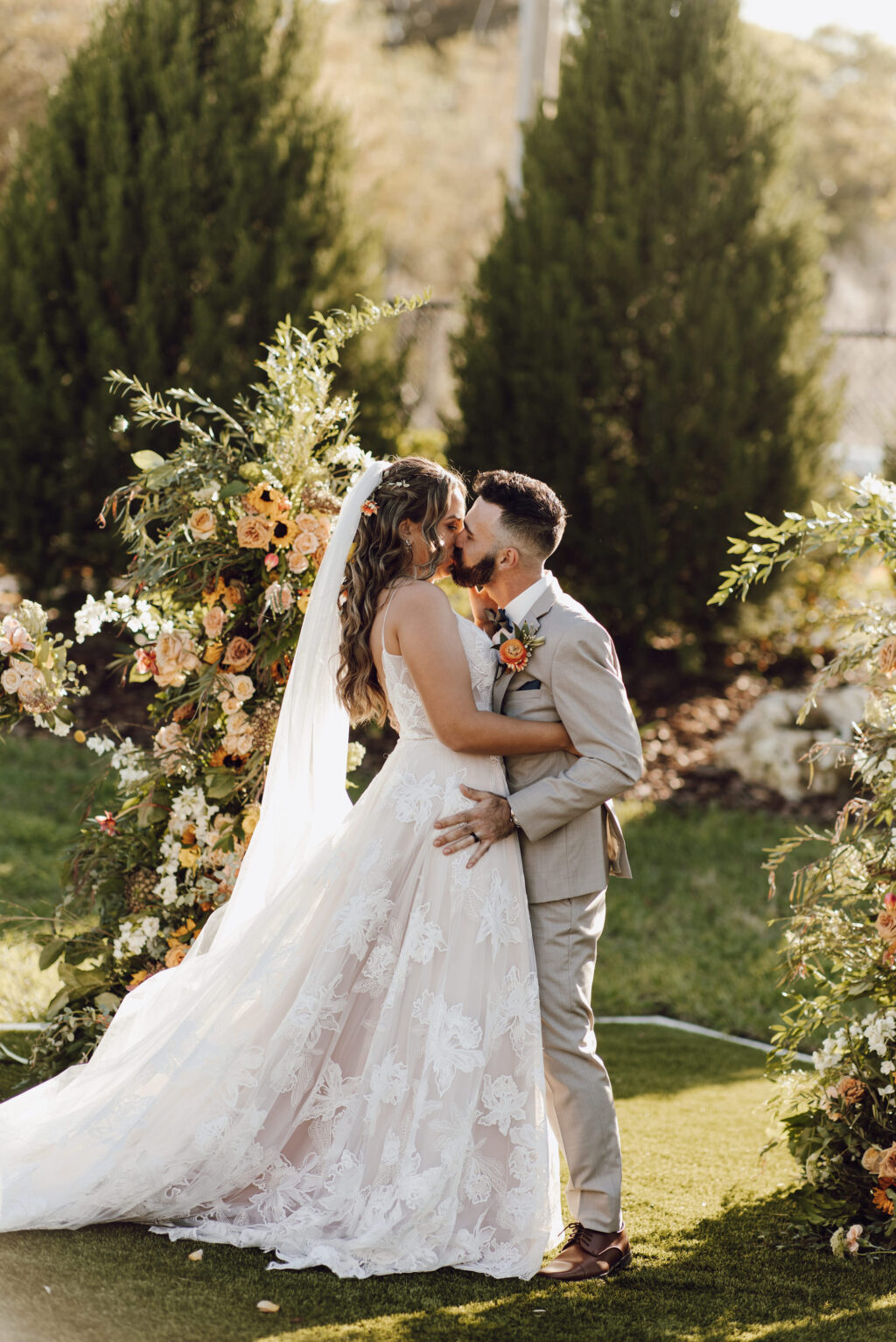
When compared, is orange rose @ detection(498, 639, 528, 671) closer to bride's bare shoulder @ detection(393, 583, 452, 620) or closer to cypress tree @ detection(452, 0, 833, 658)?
bride's bare shoulder @ detection(393, 583, 452, 620)

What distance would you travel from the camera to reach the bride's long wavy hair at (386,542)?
353 cm

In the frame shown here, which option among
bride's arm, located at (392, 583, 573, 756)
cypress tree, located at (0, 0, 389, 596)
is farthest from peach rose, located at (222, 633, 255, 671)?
cypress tree, located at (0, 0, 389, 596)

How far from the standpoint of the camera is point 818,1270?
3404 mm

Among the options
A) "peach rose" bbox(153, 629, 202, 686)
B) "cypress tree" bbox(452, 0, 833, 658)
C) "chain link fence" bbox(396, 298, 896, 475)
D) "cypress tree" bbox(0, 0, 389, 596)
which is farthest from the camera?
"chain link fence" bbox(396, 298, 896, 475)

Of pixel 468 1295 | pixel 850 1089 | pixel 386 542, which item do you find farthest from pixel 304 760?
pixel 850 1089

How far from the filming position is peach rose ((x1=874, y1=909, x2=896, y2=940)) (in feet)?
11.1

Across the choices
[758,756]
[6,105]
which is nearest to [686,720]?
[758,756]

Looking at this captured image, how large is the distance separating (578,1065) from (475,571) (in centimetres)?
130

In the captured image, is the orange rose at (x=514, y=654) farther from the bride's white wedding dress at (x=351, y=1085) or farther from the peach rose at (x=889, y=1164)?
the peach rose at (x=889, y=1164)

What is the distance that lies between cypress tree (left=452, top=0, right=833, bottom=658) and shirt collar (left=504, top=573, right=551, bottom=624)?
198 inches

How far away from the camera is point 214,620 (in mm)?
4070

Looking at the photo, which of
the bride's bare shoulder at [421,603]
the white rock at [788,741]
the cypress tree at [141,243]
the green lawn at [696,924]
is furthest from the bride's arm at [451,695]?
the white rock at [788,741]

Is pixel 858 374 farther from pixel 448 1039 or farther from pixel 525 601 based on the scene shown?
pixel 448 1039

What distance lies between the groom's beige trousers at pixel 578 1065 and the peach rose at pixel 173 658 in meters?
1.38
